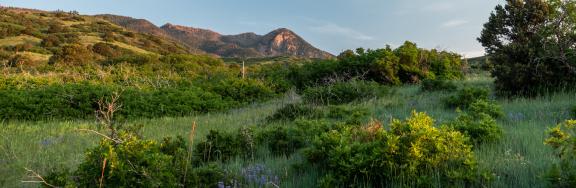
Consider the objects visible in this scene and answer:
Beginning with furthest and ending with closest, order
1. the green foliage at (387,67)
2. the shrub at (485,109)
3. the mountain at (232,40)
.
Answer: the mountain at (232,40) < the green foliage at (387,67) < the shrub at (485,109)

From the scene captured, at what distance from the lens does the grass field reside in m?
4.05

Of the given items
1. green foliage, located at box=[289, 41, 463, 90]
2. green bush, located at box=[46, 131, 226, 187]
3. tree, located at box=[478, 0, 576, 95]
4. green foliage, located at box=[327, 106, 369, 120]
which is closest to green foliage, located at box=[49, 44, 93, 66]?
green foliage, located at box=[289, 41, 463, 90]

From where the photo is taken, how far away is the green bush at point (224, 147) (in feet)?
18.0

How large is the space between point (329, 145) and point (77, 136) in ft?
16.9

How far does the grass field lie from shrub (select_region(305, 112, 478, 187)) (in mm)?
244

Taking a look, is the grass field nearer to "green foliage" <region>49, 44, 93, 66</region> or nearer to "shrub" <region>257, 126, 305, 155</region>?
"shrub" <region>257, 126, 305, 155</region>

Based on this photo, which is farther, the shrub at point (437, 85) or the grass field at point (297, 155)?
the shrub at point (437, 85)

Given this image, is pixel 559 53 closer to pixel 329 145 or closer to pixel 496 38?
pixel 496 38

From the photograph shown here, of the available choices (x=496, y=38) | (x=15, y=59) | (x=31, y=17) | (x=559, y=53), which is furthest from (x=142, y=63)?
(x=31, y=17)

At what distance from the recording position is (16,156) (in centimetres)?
610

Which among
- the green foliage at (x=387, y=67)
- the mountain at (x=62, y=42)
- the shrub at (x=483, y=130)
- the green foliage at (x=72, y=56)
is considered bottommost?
the shrub at (x=483, y=130)

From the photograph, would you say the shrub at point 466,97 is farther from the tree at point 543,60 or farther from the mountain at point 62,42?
the mountain at point 62,42

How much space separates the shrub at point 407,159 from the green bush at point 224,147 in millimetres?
1714

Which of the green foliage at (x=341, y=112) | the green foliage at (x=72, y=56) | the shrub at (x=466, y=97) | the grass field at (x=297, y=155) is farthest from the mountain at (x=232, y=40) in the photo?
the green foliage at (x=341, y=112)
